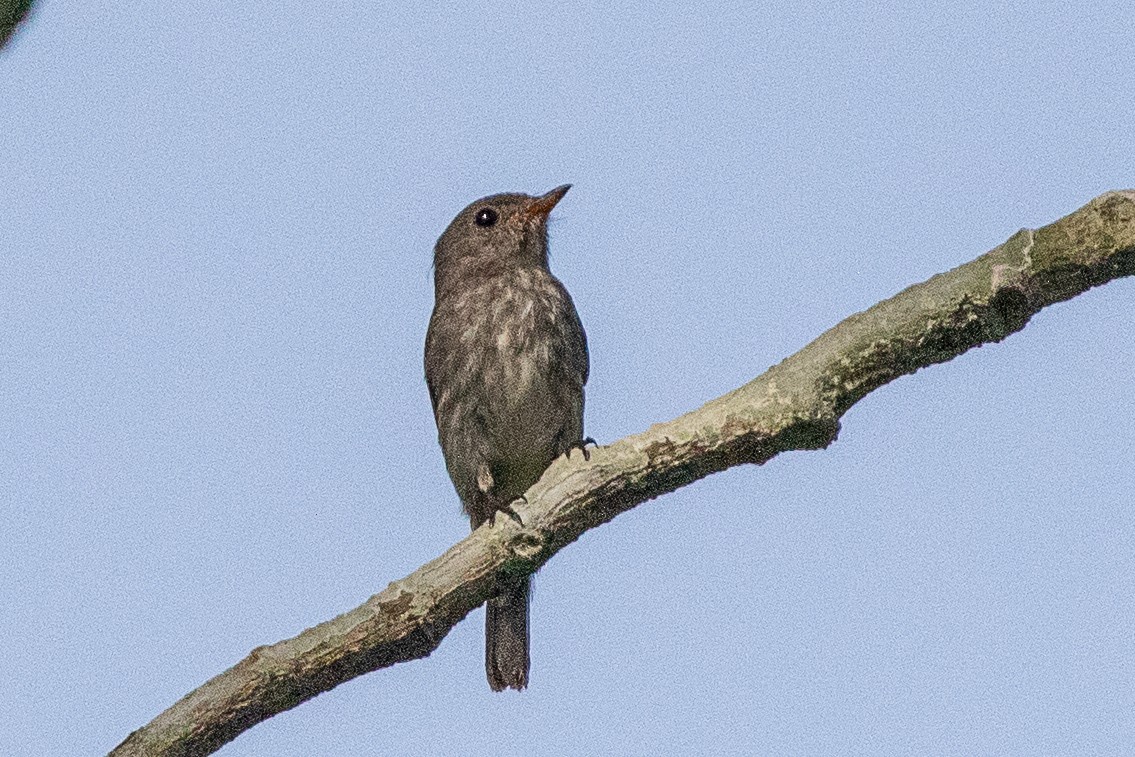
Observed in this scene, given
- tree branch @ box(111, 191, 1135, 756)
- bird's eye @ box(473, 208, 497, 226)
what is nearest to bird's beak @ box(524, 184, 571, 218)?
bird's eye @ box(473, 208, 497, 226)

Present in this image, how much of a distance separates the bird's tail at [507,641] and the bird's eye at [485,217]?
2092 millimetres

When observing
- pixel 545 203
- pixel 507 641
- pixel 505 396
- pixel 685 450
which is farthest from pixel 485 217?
pixel 685 450

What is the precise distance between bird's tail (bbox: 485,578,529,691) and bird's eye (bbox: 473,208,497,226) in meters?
2.09

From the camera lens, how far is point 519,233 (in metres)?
7.88

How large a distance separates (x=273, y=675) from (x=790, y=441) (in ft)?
5.04

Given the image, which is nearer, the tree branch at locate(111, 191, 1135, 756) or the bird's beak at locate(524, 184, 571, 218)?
the tree branch at locate(111, 191, 1135, 756)

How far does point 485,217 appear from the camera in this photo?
8.02 meters

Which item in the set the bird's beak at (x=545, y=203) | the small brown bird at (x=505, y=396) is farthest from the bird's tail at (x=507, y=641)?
the bird's beak at (x=545, y=203)

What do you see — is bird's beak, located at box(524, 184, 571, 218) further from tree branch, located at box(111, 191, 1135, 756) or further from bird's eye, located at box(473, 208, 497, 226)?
tree branch, located at box(111, 191, 1135, 756)

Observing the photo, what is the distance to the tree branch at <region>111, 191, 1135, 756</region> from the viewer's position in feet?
11.5

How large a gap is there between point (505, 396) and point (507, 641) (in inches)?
46.4

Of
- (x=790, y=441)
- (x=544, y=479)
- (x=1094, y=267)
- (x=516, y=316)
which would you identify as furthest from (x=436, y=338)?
(x=1094, y=267)

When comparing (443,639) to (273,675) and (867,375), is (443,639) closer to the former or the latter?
(273,675)

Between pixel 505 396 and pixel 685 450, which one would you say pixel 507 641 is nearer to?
pixel 505 396
